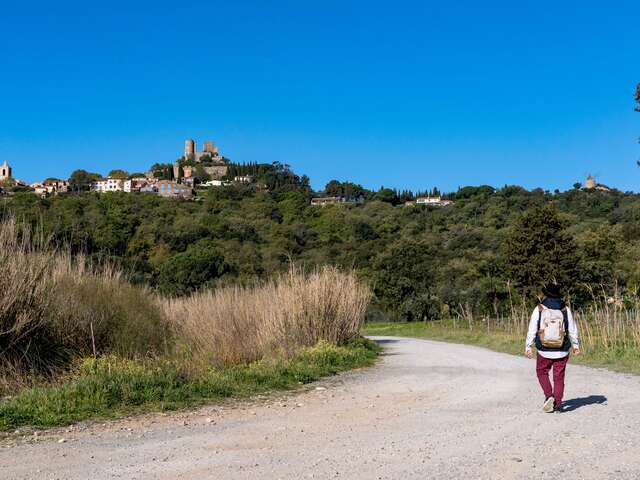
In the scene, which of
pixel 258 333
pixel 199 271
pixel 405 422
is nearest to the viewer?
pixel 405 422

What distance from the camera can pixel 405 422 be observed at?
746 cm

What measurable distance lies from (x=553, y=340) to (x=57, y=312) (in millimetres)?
8615

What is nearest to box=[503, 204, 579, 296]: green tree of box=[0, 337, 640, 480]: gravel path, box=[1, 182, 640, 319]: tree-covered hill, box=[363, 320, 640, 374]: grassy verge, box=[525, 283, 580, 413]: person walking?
box=[1, 182, 640, 319]: tree-covered hill

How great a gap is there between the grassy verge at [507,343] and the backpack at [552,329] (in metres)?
5.60

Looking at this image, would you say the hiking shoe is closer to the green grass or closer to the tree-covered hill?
the green grass

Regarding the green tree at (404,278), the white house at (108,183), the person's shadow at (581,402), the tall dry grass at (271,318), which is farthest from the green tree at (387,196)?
the person's shadow at (581,402)

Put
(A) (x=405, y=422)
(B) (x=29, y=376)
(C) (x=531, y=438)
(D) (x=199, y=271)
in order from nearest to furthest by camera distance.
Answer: (C) (x=531, y=438)
(A) (x=405, y=422)
(B) (x=29, y=376)
(D) (x=199, y=271)

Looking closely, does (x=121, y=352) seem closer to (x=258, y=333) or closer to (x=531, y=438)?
(x=258, y=333)

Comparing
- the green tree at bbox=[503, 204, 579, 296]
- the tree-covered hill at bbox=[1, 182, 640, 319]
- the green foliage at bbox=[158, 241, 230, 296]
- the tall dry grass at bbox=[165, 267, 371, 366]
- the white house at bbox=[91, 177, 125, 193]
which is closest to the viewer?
the tall dry grass at bbox=[165, 267, 371, 366]

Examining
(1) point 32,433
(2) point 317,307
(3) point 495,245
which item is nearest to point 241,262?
(3) point 495,245

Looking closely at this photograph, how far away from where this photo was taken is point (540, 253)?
42594mm

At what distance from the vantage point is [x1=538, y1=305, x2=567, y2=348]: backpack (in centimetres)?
818

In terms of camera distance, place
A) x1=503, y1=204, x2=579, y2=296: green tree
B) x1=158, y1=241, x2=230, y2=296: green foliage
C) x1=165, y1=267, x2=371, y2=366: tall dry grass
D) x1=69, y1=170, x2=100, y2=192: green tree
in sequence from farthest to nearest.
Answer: x1=69, y1=170, x2=100, y2=192: green tree
x1=158, y1=241, x2=230, y2=296: green foliage
x1=503, y1=204, x2=579, y2=296: green tree
x1=165, y1=267, x2=371, y2=366: tall dry grass

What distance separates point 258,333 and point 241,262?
131ft
